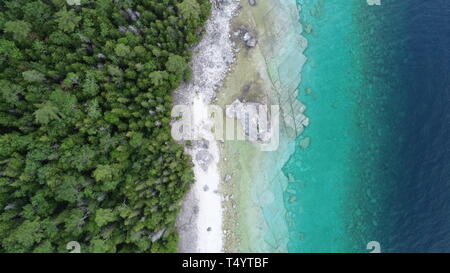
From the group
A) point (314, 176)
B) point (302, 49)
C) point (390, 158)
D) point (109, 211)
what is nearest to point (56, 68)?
point (109, 211)

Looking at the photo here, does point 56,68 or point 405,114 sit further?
point 405,114

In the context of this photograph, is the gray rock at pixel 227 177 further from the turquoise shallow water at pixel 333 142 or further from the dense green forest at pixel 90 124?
the turquoise shallow water at pixel 333 142

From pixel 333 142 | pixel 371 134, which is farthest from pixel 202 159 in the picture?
pixel 371 134

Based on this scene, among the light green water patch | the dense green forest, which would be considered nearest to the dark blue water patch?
→ the light green water patch

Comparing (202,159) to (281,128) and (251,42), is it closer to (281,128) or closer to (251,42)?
(281,128)

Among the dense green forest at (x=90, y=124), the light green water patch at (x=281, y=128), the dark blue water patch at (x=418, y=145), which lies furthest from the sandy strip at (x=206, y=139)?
the dark blue water patch at (x=418, y=145)
